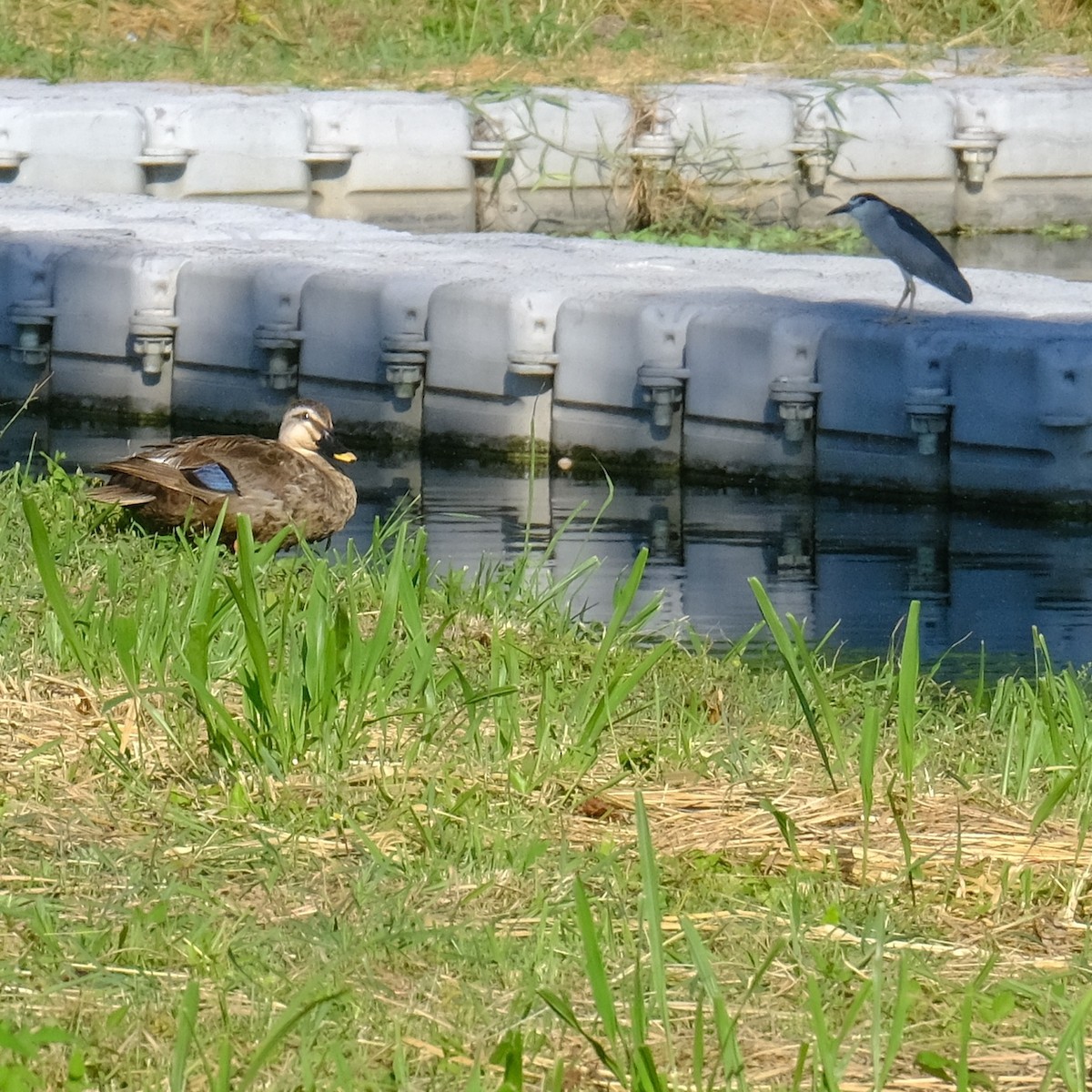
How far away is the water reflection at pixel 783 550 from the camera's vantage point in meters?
6.52

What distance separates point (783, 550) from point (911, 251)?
1.76 meters

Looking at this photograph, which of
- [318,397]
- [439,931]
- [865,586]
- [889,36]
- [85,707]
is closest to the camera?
[439,931]

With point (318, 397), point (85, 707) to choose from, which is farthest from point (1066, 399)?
point (85, 707)

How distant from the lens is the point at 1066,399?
7.54 metres

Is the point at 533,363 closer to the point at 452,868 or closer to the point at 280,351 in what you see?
the point at 280,351

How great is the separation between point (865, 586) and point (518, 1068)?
15.8ft

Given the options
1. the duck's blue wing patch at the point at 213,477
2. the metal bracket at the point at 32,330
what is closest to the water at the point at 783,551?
the metal bracket at the point at 32,330

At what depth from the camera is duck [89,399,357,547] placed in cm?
604

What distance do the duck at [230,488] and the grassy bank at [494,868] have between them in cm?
152

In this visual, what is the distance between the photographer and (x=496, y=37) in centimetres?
1606

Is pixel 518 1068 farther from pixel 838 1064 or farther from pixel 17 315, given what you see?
pixel 17 315

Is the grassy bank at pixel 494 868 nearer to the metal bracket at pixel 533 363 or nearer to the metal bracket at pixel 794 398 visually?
the metal bracket at pixel 794 398

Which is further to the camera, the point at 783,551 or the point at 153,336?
the point at 153,336

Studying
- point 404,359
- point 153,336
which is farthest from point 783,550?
point 153,336
